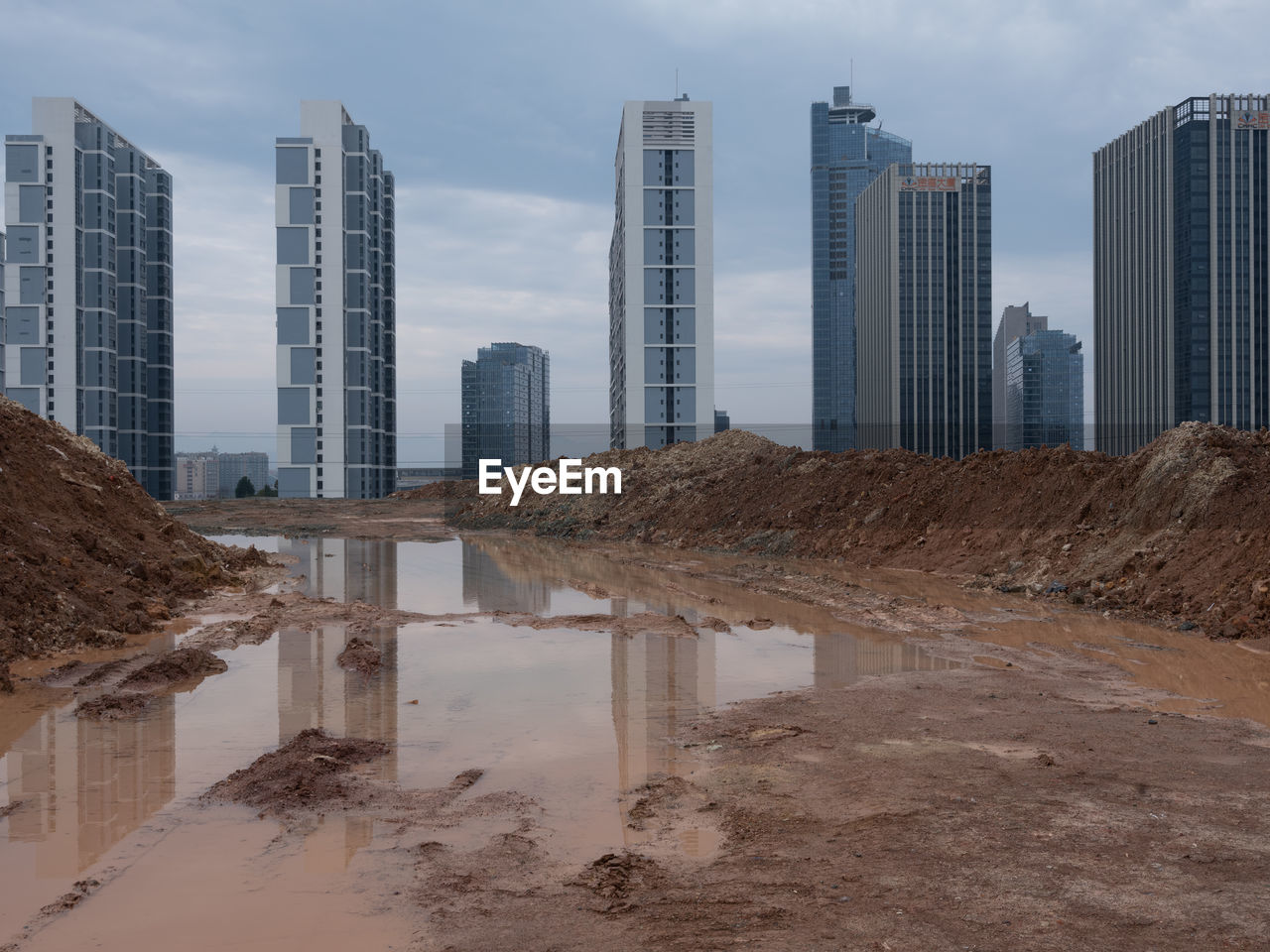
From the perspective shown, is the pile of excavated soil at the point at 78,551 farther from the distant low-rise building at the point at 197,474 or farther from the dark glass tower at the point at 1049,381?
the dark glass tower at the point at 1049,381

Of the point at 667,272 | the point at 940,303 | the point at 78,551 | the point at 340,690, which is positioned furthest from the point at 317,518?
the point at 940,303

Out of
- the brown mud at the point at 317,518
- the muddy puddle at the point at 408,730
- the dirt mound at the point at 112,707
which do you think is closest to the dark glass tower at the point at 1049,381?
the brown mud at the point at 317,518

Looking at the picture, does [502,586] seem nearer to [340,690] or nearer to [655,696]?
[340,690]

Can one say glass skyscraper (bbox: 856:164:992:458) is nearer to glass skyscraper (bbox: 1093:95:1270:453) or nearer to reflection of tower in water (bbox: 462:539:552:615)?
glass skyscraper (bbox: 1093:95:1270:453)

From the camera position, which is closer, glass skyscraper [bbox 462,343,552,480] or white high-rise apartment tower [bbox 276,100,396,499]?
white high-rise apartment tower [bbox 276,100,396,499]

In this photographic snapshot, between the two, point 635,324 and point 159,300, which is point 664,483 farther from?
point 159,300

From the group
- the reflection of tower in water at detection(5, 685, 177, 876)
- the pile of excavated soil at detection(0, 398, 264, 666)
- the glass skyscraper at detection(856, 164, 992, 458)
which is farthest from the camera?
the glass skyscraper at detection(856, 164, 992, 458)

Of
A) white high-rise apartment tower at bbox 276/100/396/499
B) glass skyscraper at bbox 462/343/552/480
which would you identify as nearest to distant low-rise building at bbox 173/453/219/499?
glass skyscraper at bbox 462/343/552/480
